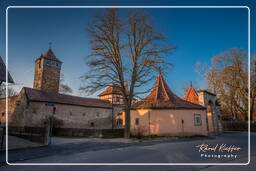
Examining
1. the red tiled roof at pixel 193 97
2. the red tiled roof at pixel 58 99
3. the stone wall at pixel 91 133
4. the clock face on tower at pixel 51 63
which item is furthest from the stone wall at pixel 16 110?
the red tiled roof at pixel 193 97

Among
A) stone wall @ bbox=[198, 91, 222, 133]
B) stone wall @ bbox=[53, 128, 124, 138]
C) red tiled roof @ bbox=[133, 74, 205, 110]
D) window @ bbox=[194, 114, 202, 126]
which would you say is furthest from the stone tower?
window @ bbox=[194, 114, 202, 126]

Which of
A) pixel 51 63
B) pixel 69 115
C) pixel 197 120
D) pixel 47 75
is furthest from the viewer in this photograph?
pixel 51 63

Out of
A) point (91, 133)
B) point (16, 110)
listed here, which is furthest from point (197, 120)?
point (16, 110)

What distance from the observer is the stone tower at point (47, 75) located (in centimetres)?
3875

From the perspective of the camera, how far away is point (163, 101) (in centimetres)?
1786

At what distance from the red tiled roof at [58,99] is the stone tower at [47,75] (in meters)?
11.5

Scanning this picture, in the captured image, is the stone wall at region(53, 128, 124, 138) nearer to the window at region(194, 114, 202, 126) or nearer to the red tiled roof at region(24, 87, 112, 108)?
the red tiled roof at region(24, 87, 112, 108)

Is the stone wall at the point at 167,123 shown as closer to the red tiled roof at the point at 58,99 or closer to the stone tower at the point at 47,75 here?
the red tiled roof at the point at 58,99

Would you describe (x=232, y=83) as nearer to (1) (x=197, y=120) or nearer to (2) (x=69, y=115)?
(1) (x=197, y=120)

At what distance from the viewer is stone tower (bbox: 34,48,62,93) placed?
38.8 metres

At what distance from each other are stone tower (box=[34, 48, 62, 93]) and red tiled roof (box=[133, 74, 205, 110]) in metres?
27.5

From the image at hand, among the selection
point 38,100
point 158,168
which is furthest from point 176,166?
point 38,100

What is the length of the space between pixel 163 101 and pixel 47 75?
3141cm

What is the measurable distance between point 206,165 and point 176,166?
88 cm
